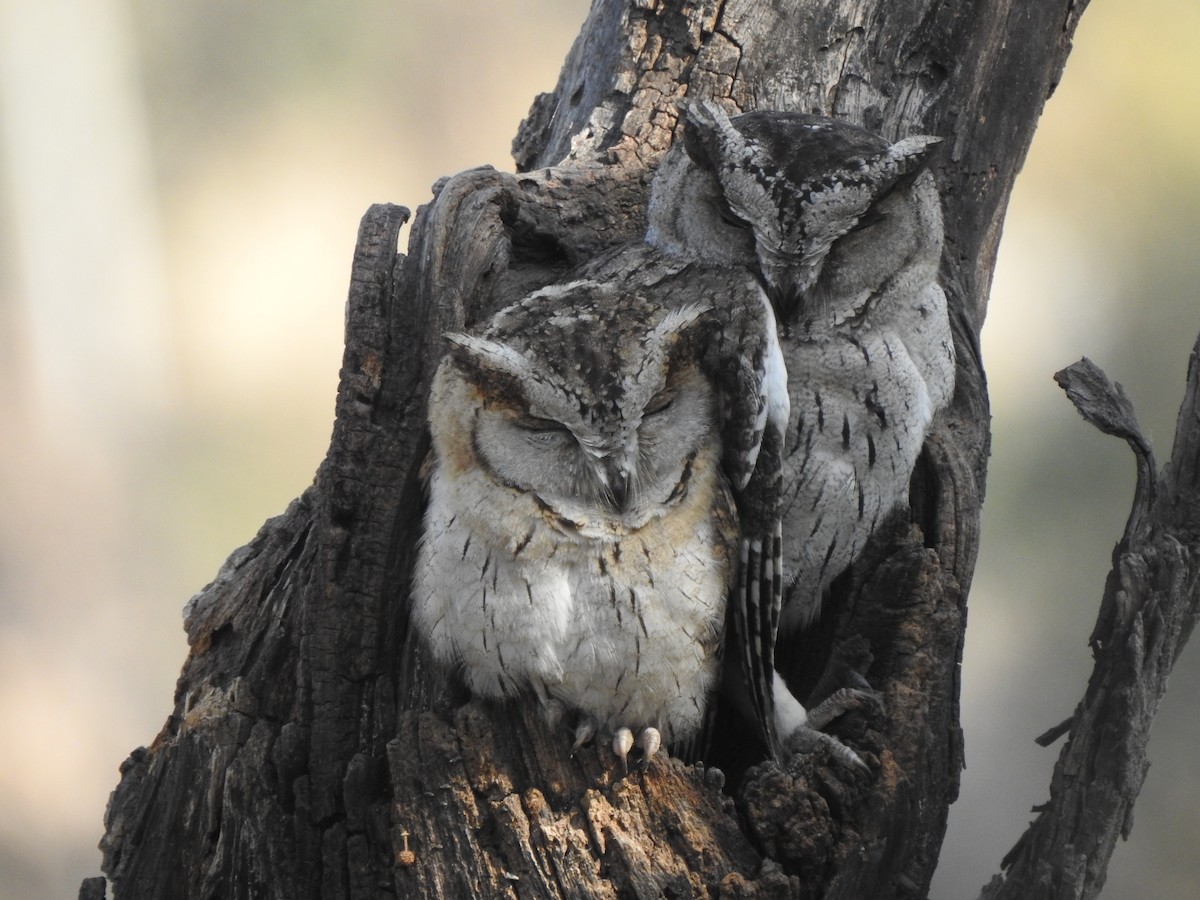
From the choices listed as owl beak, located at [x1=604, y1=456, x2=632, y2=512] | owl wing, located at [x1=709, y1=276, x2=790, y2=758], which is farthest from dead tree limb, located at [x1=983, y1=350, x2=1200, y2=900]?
owl beak, located at [x1=604, y1=456, x2=632, y2=512]

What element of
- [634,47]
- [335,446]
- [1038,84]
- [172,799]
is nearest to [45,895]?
[172,799]

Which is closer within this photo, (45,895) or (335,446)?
(335,446)

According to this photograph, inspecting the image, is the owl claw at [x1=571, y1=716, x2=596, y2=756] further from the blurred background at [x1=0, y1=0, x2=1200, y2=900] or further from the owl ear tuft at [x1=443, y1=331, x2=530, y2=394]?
the blurred background at [x1=0, y1=0, x2=1200, y2=900]

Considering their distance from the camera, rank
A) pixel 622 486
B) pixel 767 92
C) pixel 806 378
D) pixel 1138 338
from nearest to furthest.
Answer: pixel 622 486, pixel 806 378, pixel 767 92, pixel 1138 338

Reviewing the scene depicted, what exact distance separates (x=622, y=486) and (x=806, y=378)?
21.3 inches

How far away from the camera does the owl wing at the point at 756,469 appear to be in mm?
1886

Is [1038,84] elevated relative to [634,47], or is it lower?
lower

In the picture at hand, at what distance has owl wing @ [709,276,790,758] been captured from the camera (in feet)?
6.19

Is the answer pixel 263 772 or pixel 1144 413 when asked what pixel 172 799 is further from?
pixel 1144 413

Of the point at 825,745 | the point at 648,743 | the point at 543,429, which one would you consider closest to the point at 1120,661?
the point at 825,745

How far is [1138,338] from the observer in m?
5.83

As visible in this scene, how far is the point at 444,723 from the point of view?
1.88 metres

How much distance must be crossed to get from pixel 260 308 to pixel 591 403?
4708 mm

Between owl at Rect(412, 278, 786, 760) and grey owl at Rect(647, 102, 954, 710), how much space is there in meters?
0.18
